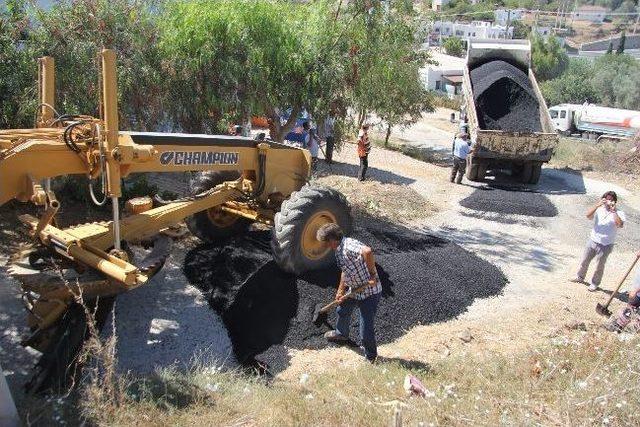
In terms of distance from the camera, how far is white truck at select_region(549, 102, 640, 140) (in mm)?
26516

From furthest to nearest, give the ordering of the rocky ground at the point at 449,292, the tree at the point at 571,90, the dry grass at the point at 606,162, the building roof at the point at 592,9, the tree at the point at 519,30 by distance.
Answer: the building roof at the point at 592,9
the tree at the point at 519,30
the tree at the point at 571,90
the dry grass at the point at 606,162
the rocky ground at the point at 449,292

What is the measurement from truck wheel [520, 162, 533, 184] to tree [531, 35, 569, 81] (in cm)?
4425

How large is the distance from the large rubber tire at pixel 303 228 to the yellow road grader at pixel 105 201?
1 cm

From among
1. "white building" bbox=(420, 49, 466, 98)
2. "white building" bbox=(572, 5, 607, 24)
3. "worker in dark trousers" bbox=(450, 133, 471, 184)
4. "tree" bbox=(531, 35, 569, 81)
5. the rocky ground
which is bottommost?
the rocky ground

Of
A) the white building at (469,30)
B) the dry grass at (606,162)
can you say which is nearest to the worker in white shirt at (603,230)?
the dry grass at (606,162)

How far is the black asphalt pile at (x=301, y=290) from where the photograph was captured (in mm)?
6074

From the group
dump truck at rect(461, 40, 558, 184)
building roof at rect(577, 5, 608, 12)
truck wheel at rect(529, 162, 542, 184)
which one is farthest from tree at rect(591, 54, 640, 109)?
building roof at rect(577, 5, 608, 12)

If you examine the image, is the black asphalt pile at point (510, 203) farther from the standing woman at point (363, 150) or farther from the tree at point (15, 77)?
the tree at point (15, 77)

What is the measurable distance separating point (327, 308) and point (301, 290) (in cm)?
77

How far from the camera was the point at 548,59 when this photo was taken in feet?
181

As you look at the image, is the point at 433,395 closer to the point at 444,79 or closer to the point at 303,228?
the point at 303,228

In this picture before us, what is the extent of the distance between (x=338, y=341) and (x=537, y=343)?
7.30 ft

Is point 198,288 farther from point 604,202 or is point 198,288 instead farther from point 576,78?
point 576,78

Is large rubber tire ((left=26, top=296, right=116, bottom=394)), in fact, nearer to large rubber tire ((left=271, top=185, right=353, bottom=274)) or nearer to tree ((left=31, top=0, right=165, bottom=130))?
large rubber tire ((left=271, top=185, right=353, bottom=274))
